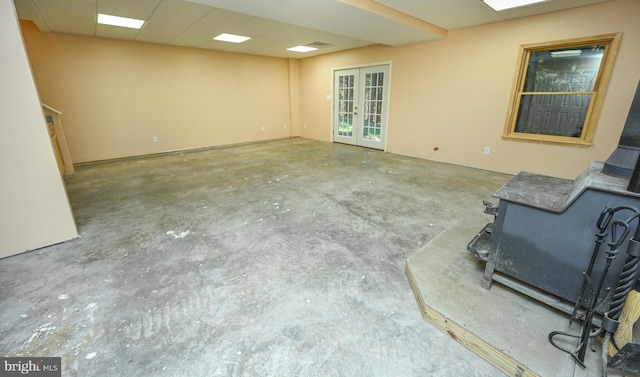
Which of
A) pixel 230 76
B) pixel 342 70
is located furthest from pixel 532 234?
pixel 230 76

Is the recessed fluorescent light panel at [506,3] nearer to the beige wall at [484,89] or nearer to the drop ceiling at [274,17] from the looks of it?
the drop ceiling at [274,17]

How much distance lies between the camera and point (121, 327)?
1.55 meters

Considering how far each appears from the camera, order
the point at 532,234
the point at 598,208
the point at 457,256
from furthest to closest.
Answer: the point at 457,256 < the point at 532,234 < the point at 598,208

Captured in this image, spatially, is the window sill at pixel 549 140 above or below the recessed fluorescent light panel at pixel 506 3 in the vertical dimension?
below

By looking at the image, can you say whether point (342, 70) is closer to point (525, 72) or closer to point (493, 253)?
point (525, 72)

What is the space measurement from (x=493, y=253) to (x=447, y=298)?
1.31 feet

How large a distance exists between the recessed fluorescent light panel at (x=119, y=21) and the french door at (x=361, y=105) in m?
4.58

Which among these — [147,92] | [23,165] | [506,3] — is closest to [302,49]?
[147,92]

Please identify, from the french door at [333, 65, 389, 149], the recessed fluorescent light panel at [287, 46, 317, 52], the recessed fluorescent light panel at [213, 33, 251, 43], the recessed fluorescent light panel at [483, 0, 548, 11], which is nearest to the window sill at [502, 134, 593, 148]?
the recessed fluorescent light panel at [483, 0, 548, 11]

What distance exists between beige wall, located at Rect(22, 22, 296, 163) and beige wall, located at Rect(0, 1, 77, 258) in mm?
3929

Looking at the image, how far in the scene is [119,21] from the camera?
4.21 metres

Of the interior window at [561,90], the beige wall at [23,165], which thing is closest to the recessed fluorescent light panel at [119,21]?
the beige wall at [23,165]

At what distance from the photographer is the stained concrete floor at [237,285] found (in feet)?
4.47

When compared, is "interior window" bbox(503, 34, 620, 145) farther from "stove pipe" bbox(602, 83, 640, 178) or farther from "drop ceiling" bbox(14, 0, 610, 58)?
"stove pipe" bbox(602, 83, 640, 178)
